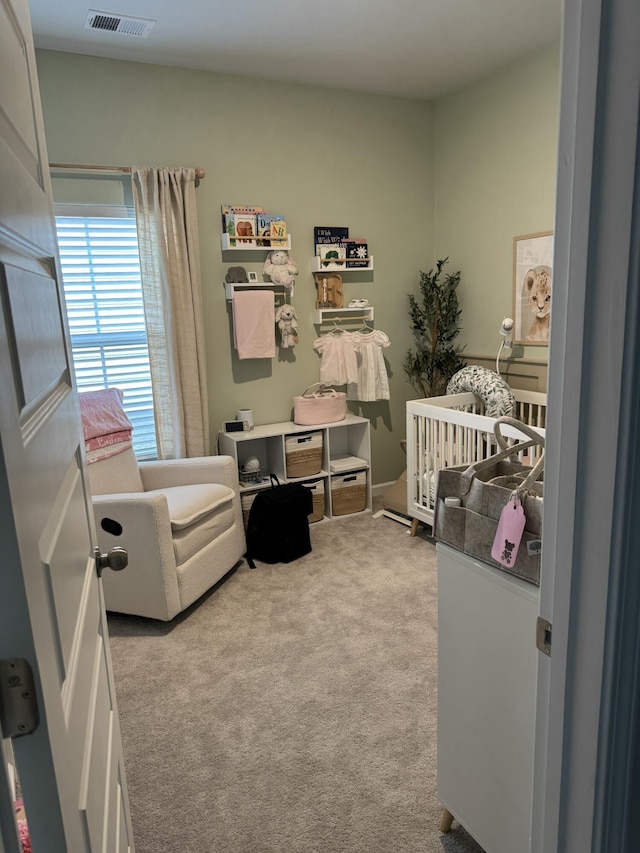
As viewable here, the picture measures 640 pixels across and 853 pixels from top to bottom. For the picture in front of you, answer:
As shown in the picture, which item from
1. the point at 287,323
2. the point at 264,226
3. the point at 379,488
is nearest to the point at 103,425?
the point at 287,323

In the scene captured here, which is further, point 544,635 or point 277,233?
point 277,233

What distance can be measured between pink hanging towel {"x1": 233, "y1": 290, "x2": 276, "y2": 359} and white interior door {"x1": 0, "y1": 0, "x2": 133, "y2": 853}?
2.64 meters

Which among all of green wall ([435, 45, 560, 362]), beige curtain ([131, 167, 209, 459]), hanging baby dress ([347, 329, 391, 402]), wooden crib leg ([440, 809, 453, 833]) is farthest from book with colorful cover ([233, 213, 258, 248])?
wooden crib leg ([440, 809, 453, 833])

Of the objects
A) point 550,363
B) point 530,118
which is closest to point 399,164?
point 530,118

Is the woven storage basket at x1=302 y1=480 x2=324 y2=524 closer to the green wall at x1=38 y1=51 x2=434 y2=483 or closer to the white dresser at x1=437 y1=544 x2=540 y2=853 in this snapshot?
the green wall at x1=38 y1=51 x2=434 y2=483

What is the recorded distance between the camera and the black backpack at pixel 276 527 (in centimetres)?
339

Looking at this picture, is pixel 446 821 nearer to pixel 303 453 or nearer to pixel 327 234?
pixel 303 453

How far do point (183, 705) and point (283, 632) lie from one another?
58cm

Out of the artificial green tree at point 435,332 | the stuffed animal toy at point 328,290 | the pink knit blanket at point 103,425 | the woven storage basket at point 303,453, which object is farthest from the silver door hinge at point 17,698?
the artificial green tree at point 435,332

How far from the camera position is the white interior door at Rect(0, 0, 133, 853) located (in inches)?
21.5

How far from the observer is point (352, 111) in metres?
4.00

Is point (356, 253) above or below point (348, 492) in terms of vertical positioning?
above

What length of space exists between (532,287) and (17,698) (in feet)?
12.0

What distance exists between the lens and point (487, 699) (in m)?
1.41
